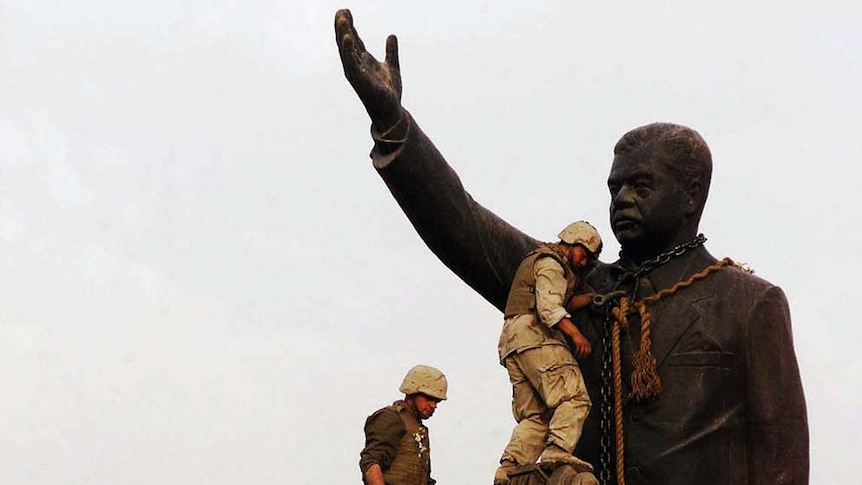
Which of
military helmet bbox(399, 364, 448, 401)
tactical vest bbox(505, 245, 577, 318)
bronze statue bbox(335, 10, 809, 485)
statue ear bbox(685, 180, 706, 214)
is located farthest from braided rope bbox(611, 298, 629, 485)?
military helmet bbox(399, 364, 448, 401)

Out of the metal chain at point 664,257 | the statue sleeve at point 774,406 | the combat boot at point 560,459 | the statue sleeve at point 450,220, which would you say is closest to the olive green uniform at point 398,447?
the statue sleeve at point 450,220

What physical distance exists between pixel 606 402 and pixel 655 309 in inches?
23.3

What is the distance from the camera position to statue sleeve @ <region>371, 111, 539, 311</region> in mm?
9000

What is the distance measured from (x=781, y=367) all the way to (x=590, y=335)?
1120mm

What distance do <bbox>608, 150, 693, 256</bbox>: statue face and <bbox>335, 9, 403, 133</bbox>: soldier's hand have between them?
4.40 feet

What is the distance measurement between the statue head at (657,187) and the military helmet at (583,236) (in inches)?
5.5

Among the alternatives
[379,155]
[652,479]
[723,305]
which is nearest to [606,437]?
[652,479]

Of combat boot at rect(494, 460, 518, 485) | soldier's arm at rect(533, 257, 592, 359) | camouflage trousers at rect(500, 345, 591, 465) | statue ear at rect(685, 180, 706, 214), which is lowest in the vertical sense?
combat boot at rect(494, 460, 518, 485)

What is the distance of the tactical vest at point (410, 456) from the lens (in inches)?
392

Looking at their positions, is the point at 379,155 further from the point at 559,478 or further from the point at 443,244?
the point at 559,478

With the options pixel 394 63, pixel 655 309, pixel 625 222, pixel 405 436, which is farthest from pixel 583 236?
pixel 405 436

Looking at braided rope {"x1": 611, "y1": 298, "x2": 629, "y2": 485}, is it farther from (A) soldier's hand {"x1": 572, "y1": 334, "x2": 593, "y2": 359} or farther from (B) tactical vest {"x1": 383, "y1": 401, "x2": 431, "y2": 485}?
(B) tactical vest {"x1": 383, "y1": 401, "x2": 431, "y2": 485}

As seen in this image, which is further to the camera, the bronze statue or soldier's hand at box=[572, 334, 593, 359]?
soldier's hand at box=[572, 334, 593, 359]

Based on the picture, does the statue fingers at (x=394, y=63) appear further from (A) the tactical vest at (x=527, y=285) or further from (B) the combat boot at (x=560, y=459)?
(B) the combat boot at (x=560, y=459)
